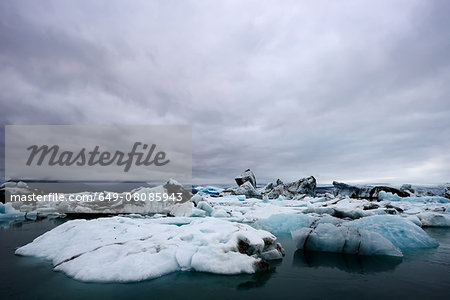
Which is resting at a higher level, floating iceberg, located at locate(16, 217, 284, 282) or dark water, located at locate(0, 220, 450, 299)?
floating iceberg, located at locate(16, 217, 284, 282)

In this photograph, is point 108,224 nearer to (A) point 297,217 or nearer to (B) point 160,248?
(B) point 160,248

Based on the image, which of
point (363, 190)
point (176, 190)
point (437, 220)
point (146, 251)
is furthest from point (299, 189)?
point (146, 251)

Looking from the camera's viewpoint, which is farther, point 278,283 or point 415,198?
point 415,198

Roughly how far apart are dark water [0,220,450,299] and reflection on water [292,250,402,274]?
2 cm

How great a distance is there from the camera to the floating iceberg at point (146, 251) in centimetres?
533

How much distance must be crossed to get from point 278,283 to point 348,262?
8.98 ft

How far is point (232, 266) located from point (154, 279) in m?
1.73

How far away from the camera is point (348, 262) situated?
664cm

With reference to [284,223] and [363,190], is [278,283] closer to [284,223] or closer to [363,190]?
[284,223]

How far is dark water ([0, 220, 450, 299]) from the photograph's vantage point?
450 centimetres

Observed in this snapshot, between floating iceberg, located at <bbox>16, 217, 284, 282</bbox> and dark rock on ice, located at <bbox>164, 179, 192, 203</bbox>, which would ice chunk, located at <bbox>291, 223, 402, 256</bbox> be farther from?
dark rock on ice, located at <bbox>164, 179, 192, 203</bbox>

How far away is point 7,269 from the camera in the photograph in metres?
5.95

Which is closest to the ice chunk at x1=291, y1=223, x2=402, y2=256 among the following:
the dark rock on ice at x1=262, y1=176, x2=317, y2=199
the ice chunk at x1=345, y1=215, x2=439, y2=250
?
the ice chunk at x1=345, y1=215, x2=439, y2=250

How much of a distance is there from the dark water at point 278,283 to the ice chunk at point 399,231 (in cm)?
127
